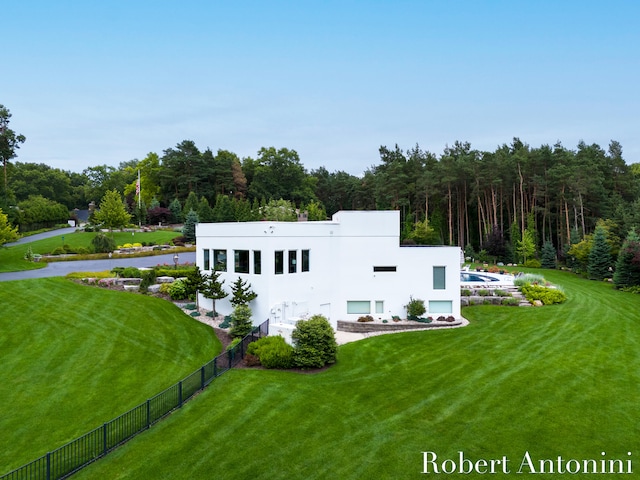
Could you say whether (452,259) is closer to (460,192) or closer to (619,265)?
(619,265)

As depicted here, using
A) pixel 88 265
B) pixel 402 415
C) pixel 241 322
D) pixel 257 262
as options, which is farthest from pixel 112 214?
pixel 402 415

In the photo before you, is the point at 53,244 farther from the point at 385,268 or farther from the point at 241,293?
the point at 385,268

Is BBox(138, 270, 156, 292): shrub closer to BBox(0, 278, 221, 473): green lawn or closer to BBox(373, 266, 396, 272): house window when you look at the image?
BBox(0, 278, 221, 473): green lawn

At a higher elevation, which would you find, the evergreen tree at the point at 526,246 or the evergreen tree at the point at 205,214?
the evergreen tree at the point at 205,214

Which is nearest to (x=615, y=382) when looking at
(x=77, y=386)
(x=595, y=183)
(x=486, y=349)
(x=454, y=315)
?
(x=486, y=349)

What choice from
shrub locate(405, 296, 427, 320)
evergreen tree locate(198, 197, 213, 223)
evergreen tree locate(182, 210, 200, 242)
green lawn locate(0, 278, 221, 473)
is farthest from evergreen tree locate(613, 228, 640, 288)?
evergreen tree locate(198, 197, 213, 223)

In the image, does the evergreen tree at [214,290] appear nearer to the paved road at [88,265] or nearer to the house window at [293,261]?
the house window at [293,261]

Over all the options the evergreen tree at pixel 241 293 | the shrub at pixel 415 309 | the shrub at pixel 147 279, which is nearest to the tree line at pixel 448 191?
the shrub at pixel 147 279

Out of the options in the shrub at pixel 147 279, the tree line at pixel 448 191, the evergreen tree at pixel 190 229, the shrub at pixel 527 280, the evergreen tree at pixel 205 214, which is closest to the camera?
the shrub at pixel 147 279
